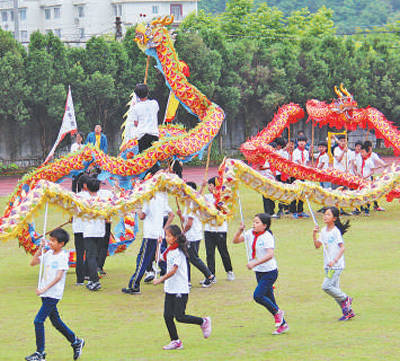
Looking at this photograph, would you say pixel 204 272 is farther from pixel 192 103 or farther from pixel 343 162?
pixel 343 162

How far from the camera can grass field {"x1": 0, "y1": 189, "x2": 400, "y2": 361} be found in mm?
7359

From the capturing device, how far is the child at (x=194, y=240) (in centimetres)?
1030

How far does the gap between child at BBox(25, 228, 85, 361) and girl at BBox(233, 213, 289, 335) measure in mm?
1979

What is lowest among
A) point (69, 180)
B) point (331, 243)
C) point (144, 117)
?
point (69, 180)

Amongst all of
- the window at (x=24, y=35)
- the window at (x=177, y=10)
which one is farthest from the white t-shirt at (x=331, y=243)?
the window at (x=24, y=35)

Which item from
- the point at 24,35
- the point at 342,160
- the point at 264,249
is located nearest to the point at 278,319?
the point at 264,249

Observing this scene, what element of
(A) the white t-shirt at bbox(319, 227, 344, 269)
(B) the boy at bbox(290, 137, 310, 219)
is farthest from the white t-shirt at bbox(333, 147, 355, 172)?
(A) the white t-shirt at bbox(319, 227, 344, 269)

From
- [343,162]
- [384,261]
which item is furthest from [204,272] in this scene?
[343,162]

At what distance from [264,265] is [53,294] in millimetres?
2294

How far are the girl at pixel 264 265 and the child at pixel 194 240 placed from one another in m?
2.06

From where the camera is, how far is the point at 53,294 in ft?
23.9

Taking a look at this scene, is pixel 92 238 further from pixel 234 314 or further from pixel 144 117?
pixel 234 314

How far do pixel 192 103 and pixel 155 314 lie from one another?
4.68 m

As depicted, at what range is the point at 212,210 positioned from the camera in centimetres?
1040
